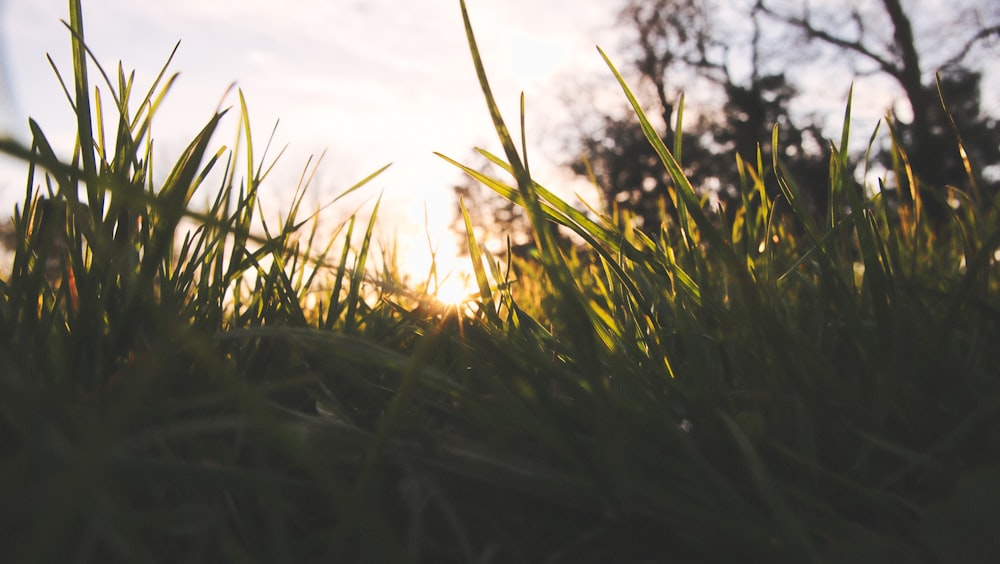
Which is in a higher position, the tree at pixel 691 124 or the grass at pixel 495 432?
the tree at pixel 691 124

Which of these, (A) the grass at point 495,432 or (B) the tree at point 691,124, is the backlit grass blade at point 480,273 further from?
(B) the tree at point 691,124

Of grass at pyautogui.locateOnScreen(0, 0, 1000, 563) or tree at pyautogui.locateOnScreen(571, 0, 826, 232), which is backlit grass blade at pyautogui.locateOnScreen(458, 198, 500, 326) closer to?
grass at pyautogui.locateOnScreen(0, 0, 1000, 563)

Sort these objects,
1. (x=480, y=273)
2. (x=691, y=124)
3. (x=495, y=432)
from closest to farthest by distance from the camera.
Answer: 1. (x=495, y=432)
2. (x=480, y=273)
3. (x=691, y=124)

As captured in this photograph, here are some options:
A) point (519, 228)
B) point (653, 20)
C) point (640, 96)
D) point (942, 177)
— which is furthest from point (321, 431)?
point (653, 20)

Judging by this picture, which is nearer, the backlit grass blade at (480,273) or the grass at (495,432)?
the grass at (495,432)

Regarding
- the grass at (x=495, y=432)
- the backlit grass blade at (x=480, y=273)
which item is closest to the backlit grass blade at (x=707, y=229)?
the grass at (x=495, y=432)

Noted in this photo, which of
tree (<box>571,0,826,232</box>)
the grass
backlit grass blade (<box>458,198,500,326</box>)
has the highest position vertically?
tree (<box>571,0,826,232</box>)

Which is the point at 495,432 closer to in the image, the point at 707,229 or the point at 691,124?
the point at 707,229

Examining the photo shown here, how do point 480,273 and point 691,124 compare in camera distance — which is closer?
point 480,273

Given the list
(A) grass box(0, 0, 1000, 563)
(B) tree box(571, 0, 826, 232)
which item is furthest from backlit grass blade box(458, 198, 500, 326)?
(B) tree box(571, 0, 826, 232)

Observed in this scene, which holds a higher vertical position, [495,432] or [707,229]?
[707,229]

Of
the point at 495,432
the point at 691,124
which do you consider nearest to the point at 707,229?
the point at 495,432

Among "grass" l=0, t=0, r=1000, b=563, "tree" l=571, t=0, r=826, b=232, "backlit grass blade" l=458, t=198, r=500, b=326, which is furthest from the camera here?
"tree" l=571, t=0, r=826, b=232

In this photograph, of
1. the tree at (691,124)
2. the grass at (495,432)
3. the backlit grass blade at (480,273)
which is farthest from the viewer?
the tree at (691,124)
